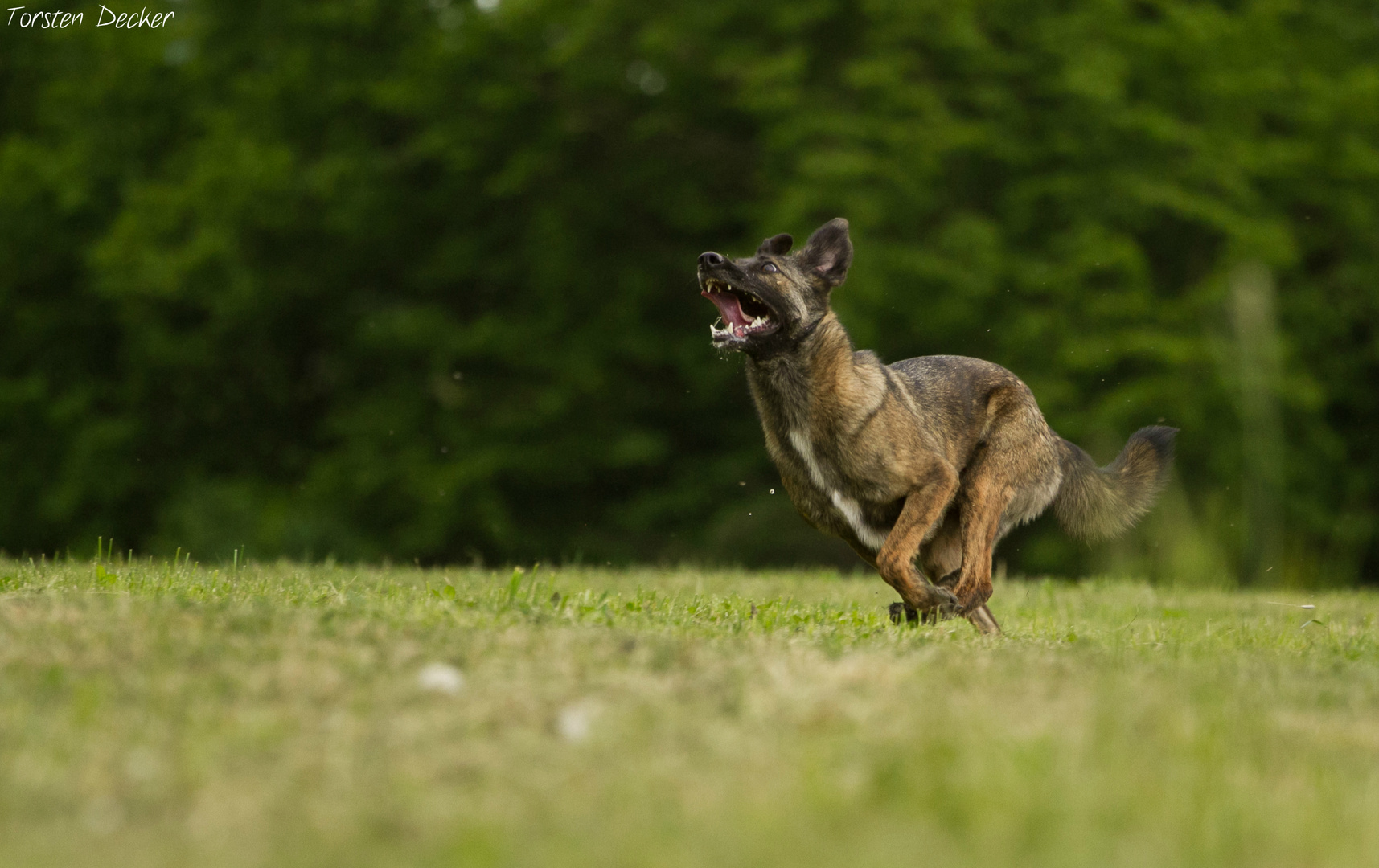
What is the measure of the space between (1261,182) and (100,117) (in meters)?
17.4

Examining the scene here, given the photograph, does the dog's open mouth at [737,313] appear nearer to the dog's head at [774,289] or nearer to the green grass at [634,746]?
the dog's head at [774,289]

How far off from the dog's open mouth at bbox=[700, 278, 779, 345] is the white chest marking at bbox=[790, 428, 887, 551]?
51cm

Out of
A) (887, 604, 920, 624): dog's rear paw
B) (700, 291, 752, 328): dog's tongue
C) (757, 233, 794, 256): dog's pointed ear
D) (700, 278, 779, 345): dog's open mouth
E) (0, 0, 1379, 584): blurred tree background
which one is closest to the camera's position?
(887, 604, 920, 624): dog's rear paw

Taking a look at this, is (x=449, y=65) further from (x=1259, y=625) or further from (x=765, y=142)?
(x=1259, y=625)

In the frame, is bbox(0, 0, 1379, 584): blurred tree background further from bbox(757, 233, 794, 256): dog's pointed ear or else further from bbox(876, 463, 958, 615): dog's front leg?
bbox(876, 463, 958, 615): dog's front leg

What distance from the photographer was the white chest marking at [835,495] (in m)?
6.85

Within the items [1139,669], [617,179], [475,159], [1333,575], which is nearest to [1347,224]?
[1333,575]

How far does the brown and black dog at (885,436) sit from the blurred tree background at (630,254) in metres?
7.28

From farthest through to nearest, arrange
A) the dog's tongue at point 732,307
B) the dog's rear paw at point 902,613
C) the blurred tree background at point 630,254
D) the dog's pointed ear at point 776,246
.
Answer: the blurred tree background at point 630,254, the dog's pointed ear at point 776,246, the dog's tongue at point 732,307, the dog's rear paw at point 902,613

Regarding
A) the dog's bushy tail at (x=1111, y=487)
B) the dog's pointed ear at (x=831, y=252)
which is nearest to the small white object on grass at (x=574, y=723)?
the dog's pointed ear at (x=831, y=252)

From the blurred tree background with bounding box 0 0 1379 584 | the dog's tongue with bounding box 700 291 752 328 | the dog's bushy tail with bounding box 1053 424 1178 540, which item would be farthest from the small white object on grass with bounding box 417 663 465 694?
the blurred tree background with bounding box 0 0 1379 584

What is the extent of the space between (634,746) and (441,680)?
2.33 feet

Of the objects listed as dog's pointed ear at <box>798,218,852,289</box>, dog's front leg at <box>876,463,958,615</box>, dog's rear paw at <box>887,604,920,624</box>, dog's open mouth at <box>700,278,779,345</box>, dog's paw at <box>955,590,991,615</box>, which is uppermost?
dog's pointed ear at <box>798,218,852,289</box>

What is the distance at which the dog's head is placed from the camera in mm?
6949
